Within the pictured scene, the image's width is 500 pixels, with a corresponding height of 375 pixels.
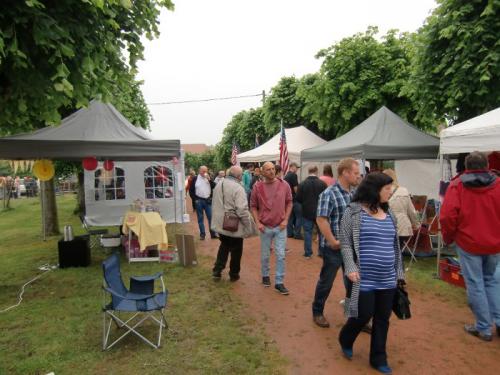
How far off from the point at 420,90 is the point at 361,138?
5.22ft

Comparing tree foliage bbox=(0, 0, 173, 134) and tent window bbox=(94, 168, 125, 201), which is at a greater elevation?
tree foliage bbox=(0, 0, 173, 134)

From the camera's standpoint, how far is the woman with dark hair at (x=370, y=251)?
9.73 feet

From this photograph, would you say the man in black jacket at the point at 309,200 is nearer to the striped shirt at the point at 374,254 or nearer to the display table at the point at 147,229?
the display table at the point at 147,229

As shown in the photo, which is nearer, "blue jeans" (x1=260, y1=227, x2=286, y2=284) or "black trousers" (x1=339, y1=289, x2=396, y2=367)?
"black trousers" (x1=339, y1=289, x2=396, y2=367)

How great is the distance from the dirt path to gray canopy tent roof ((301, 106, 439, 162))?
284 centimetres

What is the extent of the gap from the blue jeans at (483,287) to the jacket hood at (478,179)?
2.29 ft

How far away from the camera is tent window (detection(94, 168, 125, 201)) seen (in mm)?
13797

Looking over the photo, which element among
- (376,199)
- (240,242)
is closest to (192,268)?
(240,242)

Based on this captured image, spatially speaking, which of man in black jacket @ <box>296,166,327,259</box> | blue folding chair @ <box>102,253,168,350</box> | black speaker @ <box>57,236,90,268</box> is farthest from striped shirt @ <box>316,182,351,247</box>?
black speaker @ <box>57,236,90,268</box>

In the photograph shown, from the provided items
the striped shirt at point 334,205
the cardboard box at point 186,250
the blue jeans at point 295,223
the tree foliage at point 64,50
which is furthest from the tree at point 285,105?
the striped shirt at point 334,205

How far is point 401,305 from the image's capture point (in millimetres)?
3115

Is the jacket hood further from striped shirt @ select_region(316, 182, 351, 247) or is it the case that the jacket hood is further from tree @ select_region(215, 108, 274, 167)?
tree @ select_region(215, 108, 274, 167)

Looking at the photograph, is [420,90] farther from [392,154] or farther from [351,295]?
[351,295]

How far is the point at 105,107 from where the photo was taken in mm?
7590
